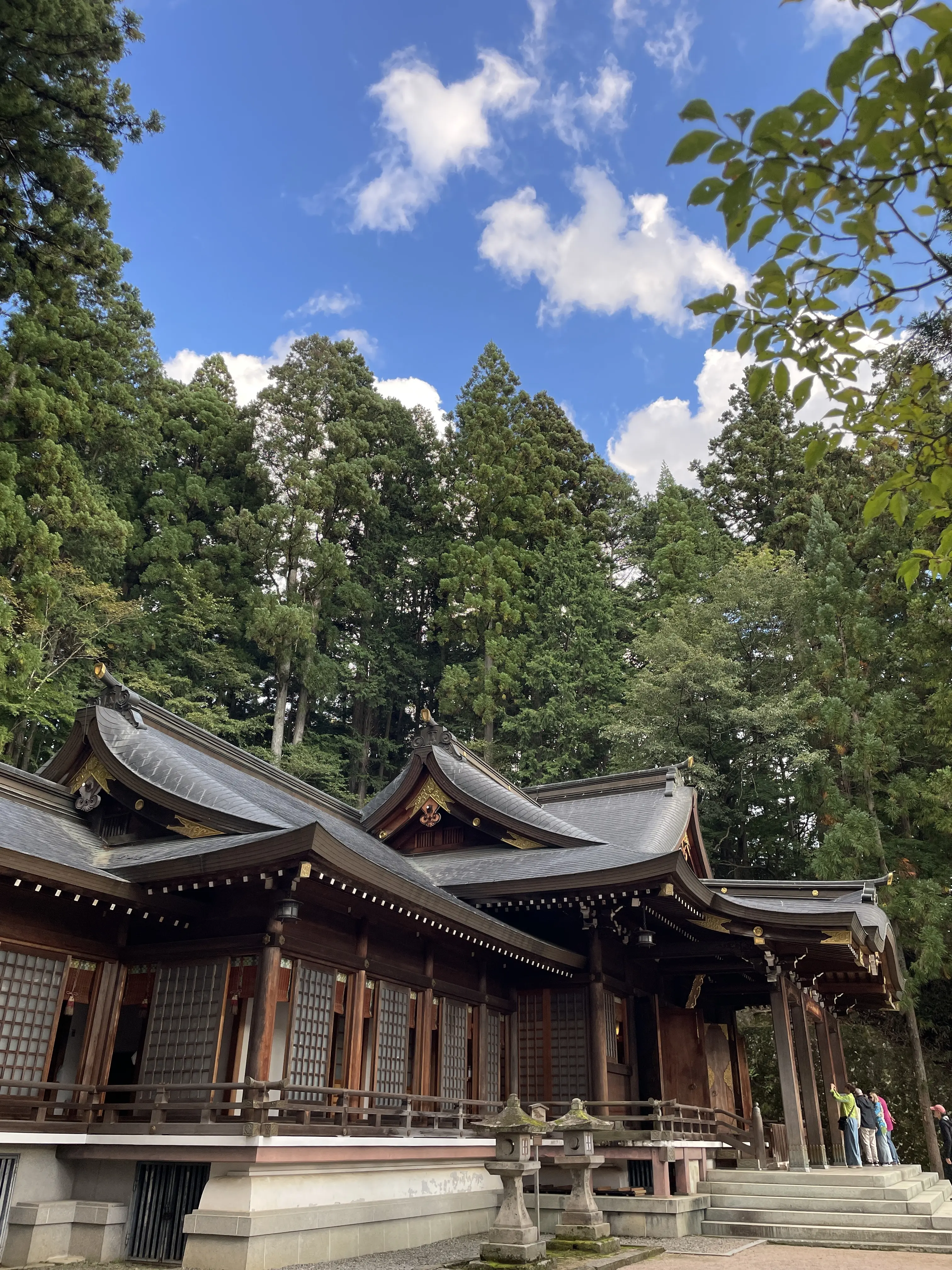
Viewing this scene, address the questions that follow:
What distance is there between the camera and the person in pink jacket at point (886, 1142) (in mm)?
16078

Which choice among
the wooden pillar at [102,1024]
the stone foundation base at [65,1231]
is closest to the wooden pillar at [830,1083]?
the stone foundation base at [65,1231]

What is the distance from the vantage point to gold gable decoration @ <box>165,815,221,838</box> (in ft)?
39.0

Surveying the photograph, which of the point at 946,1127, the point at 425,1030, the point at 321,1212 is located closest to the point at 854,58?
the point at 321,1212

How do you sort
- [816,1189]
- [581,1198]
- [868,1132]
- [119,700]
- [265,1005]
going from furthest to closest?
[868,1132], [119,700], [816,1189], [581,1198], [265,1005]

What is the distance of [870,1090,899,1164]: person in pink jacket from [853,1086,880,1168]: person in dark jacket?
28cm

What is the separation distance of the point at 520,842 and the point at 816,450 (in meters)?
13.6

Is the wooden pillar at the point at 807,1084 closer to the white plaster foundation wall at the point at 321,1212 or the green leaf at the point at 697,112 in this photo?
the white plaster foundation wall at the point at 321,1212

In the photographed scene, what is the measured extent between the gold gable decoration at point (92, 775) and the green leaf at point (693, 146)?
39.5ft

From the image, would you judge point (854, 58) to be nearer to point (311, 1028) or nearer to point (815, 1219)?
point (311, 1028)

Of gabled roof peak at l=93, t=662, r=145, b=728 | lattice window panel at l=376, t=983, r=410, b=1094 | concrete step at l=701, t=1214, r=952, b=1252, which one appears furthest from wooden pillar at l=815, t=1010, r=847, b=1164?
gabled roof peak at l=93, t=662, r=145, b=728

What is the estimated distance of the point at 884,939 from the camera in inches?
635

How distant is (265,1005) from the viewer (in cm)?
999

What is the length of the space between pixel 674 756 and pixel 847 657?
6308 millimetres

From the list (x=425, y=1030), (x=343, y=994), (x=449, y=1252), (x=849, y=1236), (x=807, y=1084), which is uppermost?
(x=343, y=994)
